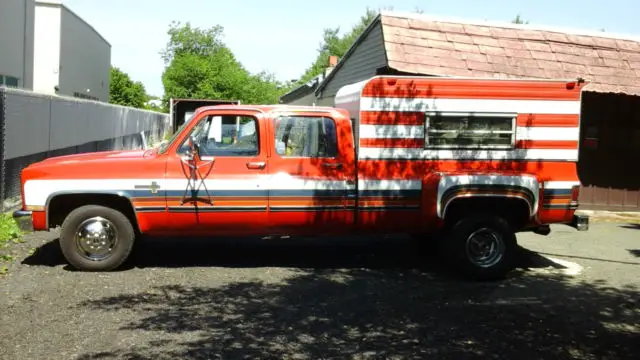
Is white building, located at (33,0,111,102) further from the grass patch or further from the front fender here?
the front fender

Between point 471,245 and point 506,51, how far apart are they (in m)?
6.13

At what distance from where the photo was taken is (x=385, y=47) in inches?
465

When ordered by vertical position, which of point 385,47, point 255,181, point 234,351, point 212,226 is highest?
point 385,47

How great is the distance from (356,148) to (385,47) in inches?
187

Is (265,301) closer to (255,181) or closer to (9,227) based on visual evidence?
(255,181)

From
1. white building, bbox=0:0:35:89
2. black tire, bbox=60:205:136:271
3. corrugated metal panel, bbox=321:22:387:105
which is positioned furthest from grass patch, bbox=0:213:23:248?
white building, bbox=0:0:35:89

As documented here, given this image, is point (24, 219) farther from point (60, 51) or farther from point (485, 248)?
point (60, 51)

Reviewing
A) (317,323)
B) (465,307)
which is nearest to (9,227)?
(317,323)

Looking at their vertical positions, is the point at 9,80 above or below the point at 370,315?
above

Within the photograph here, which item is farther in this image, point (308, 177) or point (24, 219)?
point (308, 177)

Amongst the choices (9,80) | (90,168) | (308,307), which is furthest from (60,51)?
(308,307)

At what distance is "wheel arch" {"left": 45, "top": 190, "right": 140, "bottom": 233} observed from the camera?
23.6ft

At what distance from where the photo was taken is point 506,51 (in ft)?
41.2

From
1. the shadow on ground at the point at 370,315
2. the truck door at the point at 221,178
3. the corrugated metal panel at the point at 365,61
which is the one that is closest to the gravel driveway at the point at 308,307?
the shadow on ground at the point at 370,315
